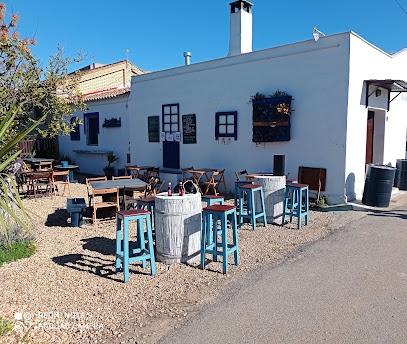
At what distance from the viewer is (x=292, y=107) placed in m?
8.28

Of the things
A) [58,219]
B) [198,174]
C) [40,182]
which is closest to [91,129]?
[40,182]

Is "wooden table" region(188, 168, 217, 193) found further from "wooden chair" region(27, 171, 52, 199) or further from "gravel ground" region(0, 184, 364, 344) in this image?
"wooden chair" region(27, 171, 52, 199)

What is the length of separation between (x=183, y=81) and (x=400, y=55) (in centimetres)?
665

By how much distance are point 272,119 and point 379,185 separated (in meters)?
2.85

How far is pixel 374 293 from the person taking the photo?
142 inches

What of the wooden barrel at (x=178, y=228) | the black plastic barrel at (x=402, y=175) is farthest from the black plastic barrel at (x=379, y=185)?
the wooden barrel at (x=178, y=228)

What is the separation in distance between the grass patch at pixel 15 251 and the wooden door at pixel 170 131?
665cm

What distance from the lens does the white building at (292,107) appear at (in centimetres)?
770

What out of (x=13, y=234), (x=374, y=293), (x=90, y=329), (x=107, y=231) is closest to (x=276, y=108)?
(x=107, y=231)

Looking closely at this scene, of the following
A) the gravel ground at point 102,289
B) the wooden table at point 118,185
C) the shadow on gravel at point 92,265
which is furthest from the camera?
the wooden table at point 118,185

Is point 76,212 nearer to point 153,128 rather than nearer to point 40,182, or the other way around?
point 40,182

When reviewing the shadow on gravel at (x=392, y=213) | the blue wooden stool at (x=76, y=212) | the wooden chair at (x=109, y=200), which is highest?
the wooden chair at (x=109, y=200)

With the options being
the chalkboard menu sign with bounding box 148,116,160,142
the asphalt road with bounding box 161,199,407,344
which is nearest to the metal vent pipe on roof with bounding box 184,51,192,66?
the chalkboard menu sign with bounding box 148,116,160,142

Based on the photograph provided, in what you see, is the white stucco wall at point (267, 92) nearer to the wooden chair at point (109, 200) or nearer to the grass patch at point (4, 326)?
the wooden chair at point (109, 200)
